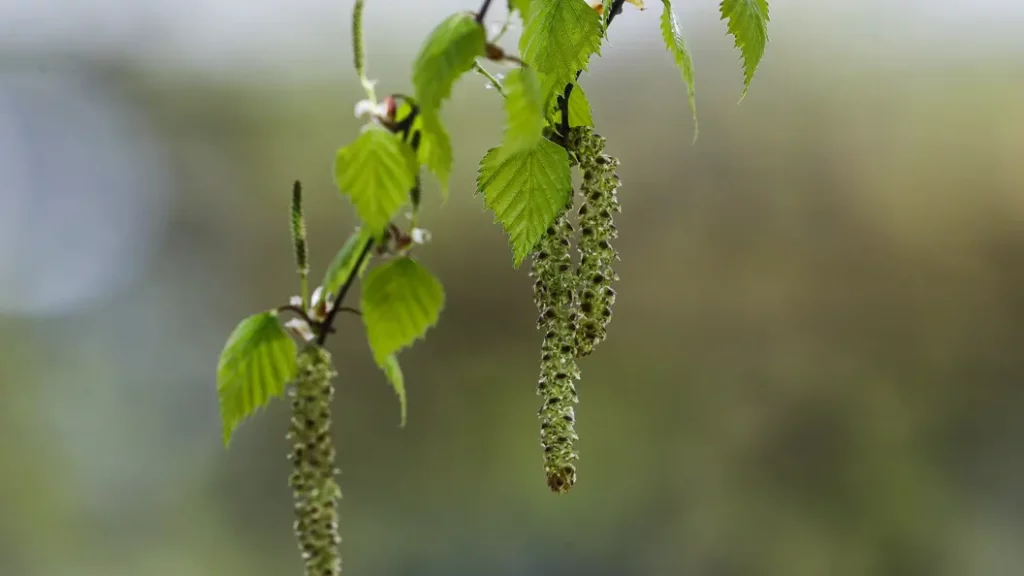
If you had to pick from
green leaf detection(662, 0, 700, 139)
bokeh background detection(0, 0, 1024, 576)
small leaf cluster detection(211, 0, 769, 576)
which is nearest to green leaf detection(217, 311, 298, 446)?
small leaf cluster detection(211, 0, 769, 576)

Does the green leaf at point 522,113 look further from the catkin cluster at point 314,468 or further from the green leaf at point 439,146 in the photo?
the catkin cluster at point 314,468

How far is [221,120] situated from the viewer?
1.74 meters

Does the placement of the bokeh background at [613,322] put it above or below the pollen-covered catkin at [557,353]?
above

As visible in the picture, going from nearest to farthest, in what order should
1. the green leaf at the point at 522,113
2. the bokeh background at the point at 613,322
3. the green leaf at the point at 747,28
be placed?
the green leaf at the point at 522,113, the green leaf at the point at 747,28, the bokeh background at the point at 613,322

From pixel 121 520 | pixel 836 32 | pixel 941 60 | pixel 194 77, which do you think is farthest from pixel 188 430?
pixel 941 60

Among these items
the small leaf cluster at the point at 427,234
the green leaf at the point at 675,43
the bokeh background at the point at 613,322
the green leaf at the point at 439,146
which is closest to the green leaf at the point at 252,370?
the small leaf cluster at the point at 427,234

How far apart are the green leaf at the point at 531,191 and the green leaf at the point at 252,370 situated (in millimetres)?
114

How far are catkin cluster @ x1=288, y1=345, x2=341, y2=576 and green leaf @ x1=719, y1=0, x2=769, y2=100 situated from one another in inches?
9.4

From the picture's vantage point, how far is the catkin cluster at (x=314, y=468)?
0.36 meters

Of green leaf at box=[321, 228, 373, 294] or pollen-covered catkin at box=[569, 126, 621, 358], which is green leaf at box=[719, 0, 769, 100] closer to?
pollen-covered catkin at box=[569, 126, 621, 358]

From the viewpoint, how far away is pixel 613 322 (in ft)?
6.01

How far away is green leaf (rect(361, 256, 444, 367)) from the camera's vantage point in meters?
0.35

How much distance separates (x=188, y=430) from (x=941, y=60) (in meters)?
1.75

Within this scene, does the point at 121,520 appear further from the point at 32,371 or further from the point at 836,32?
the point at 836,32
